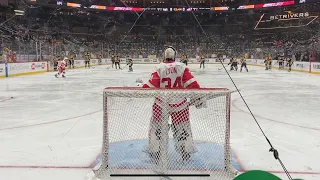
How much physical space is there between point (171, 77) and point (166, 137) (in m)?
0.60

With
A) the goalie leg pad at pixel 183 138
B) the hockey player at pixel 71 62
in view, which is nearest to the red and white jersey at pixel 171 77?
the goalie leg pad at pixel 183 138

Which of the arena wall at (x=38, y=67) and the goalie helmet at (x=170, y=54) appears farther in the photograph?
the arena wall at (x=38, y=67)

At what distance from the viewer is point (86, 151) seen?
364cm

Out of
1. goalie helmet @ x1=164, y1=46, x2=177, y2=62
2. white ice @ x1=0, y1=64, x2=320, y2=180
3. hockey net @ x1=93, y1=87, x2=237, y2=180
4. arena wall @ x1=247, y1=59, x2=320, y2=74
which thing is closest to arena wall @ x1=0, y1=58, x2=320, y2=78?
arena wall @ x1=247, y1=59, x2=320, y2=74

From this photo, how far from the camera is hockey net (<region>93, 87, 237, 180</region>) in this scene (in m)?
2.78

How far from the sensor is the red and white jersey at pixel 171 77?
3.03 metres

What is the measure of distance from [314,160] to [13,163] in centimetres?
315

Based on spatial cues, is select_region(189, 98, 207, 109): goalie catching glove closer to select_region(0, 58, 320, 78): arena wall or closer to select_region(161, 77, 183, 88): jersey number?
select_region(161, 77, 183, 88): jersey number

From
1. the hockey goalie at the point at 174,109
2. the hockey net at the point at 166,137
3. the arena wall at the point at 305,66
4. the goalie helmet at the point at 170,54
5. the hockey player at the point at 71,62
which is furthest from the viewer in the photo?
the hockey player at the point at 71,62

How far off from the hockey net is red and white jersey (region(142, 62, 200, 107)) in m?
0.17

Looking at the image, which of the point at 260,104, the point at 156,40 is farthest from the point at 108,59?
the point at 260,104

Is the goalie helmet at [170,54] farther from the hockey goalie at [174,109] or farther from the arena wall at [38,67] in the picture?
the arena wall at [38,67]

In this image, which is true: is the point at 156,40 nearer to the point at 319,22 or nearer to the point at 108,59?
the point at 108,59

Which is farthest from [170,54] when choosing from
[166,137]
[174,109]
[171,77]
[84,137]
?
[84,137]
